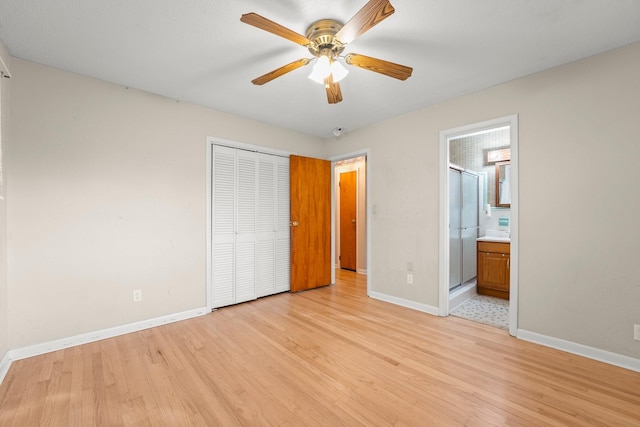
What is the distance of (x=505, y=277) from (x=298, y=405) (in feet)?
11.0

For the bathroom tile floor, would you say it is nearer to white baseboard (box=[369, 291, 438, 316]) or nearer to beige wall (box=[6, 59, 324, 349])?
white baseboard (box=[369, 291, 438, 316])

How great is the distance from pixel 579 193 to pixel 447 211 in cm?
112

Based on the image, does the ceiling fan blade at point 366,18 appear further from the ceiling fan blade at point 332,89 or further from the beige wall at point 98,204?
the beige wall at point 98,204

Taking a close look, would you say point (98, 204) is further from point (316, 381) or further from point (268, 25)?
point (316, 381)

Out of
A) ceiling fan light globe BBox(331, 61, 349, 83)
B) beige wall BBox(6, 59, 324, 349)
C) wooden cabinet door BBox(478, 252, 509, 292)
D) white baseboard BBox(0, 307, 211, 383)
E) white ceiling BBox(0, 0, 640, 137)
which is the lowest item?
white baseboard BBox(0, 307, 211, 383)

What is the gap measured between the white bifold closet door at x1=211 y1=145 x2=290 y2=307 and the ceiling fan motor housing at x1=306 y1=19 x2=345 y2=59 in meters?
1.97

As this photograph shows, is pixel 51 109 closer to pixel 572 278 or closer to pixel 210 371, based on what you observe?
pixel 210 371

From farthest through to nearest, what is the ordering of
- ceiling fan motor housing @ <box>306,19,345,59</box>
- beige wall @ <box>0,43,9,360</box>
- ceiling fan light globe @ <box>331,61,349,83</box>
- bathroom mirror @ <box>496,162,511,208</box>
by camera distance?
1. bathroom mirror @ <box>496,162,511,208</box>
2. beige wall @ <box>0,43,9,360</box>
3. ceiling fan light globe @ <box>331,61,349,83</box>
4. ceiling fan motor housing @ <box>306,19,345,59</box>

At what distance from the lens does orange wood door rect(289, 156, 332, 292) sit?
4051 millimetres

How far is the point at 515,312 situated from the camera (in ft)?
8.38

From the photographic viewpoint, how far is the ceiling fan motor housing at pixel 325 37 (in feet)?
5.83

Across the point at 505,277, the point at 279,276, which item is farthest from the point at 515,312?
the point at 279,276

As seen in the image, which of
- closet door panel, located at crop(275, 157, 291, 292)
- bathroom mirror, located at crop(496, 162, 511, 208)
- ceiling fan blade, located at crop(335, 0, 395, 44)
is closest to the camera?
ceiling fan blade, located at crop(335, 0, 395, 44)

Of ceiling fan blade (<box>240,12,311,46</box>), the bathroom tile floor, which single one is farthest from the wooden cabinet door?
ceiling fan blade (<box>240,12,311,46</box>)
